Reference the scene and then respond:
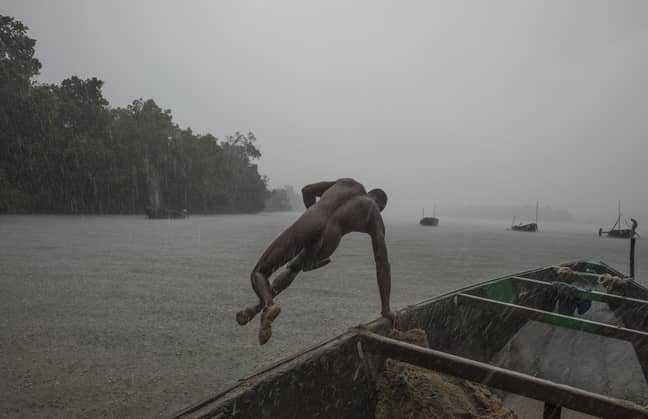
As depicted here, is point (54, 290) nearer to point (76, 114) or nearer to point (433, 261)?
point (433, 261)

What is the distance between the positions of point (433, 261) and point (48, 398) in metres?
14.0

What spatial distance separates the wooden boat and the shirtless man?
1.55ft

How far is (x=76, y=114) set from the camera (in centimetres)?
3597

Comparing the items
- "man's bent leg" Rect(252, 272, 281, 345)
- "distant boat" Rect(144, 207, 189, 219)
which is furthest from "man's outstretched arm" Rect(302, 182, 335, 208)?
"distant boat" Rect(144, 207, 189, 219)

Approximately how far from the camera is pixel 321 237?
289cm

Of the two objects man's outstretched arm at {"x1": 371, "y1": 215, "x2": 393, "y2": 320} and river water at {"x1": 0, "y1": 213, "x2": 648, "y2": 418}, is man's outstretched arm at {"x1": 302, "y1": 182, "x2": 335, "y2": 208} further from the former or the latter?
river water at {"x1": 0, "y1": 213, "x2": 648, "y2": 418}

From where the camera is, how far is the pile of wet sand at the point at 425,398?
103 inches

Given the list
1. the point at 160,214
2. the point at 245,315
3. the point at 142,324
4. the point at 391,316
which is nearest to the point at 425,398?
the point at 391,316

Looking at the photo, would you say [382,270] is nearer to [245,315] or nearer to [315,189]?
[315,189]

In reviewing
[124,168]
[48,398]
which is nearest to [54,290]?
[48,398]

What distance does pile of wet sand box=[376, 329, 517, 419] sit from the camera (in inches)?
103

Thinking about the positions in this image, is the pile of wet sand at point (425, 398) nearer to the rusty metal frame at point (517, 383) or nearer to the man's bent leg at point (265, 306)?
the rusty metal frame at point (517, 383)

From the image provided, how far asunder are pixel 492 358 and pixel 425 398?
1.73 m

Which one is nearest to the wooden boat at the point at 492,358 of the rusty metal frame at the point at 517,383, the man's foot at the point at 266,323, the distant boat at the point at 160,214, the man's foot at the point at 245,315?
the rusty metal frame at the point at 517,383
